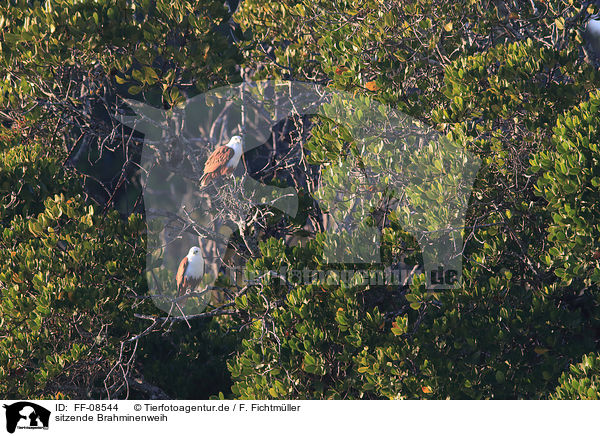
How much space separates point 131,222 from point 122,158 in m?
2.74

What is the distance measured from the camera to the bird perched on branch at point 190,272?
6934 millimetres

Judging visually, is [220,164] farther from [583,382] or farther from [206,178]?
[583,382]

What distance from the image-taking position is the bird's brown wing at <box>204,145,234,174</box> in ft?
22.5

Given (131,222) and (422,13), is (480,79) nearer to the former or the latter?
(422,13)

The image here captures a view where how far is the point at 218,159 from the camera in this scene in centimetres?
687

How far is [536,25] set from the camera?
254 inches

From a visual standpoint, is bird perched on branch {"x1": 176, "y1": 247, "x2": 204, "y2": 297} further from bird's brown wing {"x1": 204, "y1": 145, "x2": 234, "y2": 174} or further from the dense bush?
bird's brown wing {"x1": 204, "y1": 145, "x2": 234, "y2": 174}

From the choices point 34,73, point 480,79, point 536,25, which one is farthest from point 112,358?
point 536,25
